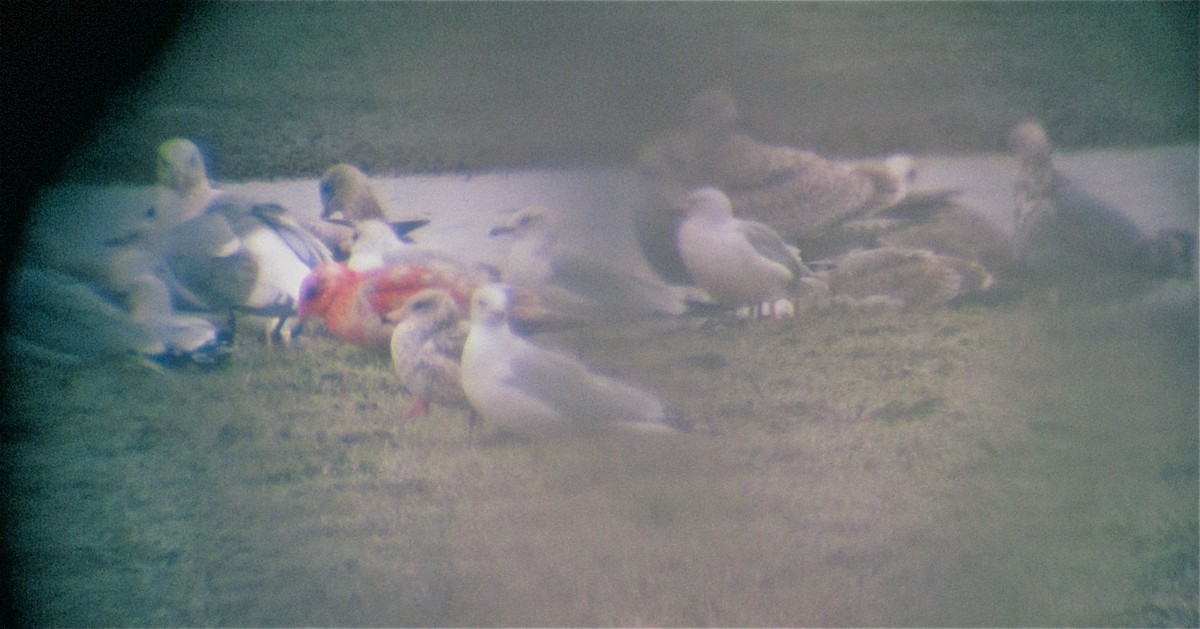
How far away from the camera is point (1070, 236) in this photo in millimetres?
1780

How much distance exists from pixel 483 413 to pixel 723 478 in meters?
0.54

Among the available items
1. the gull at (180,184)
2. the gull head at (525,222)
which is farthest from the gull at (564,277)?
the gull at (180,184)

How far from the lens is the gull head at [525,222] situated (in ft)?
5.60

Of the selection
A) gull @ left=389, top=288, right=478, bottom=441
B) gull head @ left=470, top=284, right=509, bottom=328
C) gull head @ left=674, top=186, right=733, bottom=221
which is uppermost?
gull head @ left=674, top=186, right=733, bottom=221

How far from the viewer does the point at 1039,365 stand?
1.76 meters

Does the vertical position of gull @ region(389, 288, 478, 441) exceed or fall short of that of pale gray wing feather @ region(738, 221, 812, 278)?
it falls short

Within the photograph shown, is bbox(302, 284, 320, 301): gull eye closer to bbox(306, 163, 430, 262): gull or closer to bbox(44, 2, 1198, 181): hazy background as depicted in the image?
bbox(306, 163, 430, 262): gull

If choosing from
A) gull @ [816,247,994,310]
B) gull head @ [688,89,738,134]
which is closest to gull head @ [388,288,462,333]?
gull head @ [688,89,738,134]

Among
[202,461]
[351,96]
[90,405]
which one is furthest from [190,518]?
[351,96]

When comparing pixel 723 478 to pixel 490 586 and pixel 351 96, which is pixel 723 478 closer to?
pixel 490 586

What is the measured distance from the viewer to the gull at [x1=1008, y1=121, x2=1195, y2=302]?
1.75m

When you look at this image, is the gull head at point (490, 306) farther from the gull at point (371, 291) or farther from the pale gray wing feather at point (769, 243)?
the pale gray wing feather at point (769, 243)

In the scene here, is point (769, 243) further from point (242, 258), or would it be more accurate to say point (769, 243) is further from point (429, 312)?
point (242, 258)

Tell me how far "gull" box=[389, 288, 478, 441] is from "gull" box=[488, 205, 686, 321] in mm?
147
